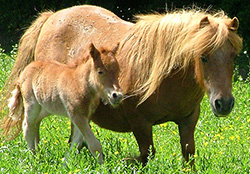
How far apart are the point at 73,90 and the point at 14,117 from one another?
103 cm

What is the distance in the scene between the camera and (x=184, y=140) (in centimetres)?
541

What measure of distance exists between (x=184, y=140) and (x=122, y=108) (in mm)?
629

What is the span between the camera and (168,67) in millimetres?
5098

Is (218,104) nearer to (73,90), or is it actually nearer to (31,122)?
(73,90)

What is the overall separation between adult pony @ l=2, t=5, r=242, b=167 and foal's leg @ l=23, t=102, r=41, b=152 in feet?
1.94

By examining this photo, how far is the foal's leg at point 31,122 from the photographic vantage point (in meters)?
5.35

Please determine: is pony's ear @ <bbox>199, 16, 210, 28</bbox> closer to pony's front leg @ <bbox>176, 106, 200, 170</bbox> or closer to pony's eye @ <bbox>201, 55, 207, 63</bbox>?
pony's eye @ <bbox>201, 55, 207, 63</bbox>

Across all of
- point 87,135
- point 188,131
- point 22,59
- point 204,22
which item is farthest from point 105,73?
point 22,59

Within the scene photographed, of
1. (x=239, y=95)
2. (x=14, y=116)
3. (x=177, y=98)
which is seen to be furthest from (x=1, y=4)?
(x=177, y=98)

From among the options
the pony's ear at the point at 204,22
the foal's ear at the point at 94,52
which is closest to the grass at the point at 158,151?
the foal's ear at the point at 94,52

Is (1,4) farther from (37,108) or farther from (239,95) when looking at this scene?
(37,108)

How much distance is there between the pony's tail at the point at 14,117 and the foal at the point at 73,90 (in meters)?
0.18

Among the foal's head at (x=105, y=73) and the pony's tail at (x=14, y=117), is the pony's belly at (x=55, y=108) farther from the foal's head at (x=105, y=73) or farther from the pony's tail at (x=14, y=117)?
the pony's tail at (x=14, y=117)

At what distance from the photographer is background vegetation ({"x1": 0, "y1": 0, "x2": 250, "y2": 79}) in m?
11.9
